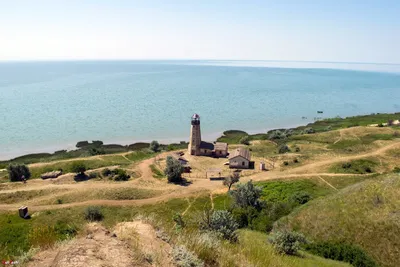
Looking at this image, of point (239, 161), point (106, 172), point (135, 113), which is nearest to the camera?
point (106, 172)

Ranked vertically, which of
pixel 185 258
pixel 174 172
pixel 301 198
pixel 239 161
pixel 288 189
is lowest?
pixel 174 172

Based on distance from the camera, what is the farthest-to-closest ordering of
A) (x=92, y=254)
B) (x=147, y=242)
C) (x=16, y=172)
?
(x=16, y=172)
(x=147, y=242)
(x=92, y=254)

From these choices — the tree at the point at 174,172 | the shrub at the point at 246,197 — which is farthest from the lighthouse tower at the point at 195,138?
the shrub at the point at 246,197

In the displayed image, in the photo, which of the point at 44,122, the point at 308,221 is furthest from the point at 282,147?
the point at 44,122

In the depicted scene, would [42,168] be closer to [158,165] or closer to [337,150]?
[158,165]

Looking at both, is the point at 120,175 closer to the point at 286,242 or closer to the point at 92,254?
the point at 286,242

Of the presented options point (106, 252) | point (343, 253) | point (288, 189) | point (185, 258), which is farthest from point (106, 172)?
point (185, 258)

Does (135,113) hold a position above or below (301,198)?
below

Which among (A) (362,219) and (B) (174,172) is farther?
(B) (174,172)
